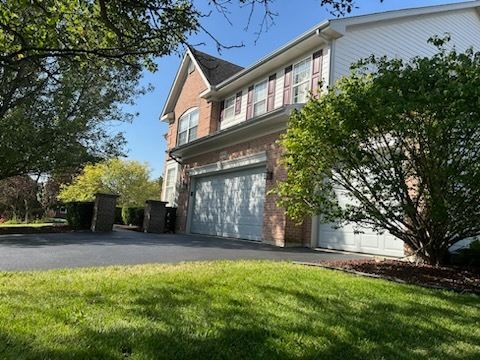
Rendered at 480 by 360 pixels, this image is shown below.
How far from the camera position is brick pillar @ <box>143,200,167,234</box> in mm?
15852

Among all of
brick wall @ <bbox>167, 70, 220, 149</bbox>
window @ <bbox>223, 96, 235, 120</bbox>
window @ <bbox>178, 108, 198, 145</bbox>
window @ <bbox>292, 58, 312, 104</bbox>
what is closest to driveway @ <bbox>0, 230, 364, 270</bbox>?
window @ <bbox>292, 58, 312, 104</bbox>

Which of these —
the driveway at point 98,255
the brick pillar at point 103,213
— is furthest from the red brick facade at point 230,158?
the brick pillar at point 103,213

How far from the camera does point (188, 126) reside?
2019 centimetres

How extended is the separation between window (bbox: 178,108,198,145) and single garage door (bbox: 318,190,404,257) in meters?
10.00

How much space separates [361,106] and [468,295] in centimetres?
293

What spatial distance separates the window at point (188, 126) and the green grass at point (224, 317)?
14.5m

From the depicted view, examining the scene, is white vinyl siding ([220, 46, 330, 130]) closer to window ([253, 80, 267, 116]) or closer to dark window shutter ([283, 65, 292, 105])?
dark window shutter ([283, 65, 292, 105])

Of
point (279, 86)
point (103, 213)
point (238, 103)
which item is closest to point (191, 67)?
point (238, 103)

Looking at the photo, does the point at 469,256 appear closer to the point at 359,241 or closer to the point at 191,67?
the point at 359,241

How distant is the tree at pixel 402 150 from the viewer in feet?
18.8

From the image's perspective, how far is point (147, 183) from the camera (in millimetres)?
29359

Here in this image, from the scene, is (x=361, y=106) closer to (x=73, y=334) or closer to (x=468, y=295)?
(x=468, y=295)

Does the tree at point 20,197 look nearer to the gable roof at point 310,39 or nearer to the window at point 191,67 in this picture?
the window at point 191,67

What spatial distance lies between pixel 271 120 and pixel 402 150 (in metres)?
5.74
